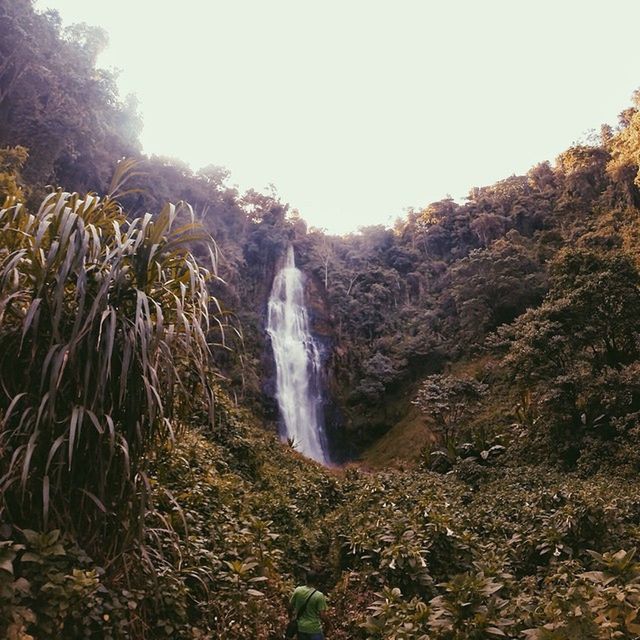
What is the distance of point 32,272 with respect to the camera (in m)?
2.47

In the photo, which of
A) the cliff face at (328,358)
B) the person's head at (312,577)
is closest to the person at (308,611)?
the person's head at (312,577)

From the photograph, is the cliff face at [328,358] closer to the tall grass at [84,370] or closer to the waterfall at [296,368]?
the waterfall at [296,368]

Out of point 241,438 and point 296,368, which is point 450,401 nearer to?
point 241,438

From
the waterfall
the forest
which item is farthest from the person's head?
the waterfall

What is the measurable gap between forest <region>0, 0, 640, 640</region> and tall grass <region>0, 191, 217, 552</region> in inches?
0.5

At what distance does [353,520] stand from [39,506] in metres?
4.33

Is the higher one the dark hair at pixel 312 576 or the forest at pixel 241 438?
the forest at pixel 241 438

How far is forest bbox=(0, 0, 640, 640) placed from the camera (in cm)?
220

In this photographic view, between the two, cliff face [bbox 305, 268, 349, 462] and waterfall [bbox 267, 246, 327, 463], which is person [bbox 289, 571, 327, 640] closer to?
→ waterfall [bbox 267, 246, 327, 463]

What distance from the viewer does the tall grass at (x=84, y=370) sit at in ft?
7.17

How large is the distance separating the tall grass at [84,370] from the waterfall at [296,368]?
→ 671 inches

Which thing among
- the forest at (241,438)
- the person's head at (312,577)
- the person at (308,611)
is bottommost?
→ the person's head at (312,577)

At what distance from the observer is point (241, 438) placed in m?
8.07

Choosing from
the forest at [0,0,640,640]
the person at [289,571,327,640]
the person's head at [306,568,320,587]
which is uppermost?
the forest at [0,0,640,640]
